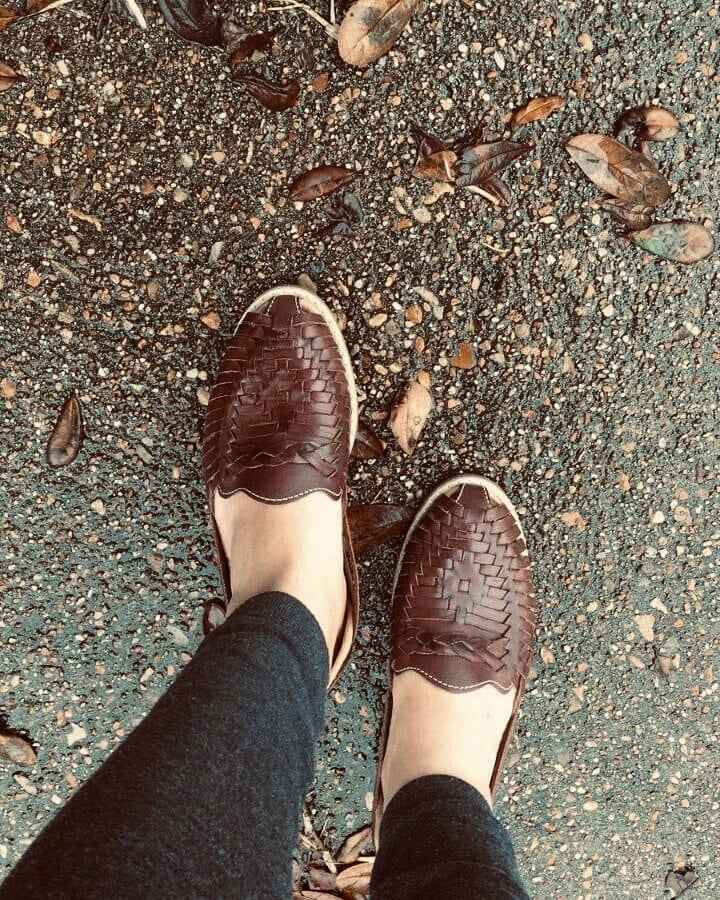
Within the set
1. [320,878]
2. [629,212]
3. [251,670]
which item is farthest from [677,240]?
[320,878]

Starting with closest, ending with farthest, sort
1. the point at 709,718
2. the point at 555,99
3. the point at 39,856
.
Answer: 1. the point at 39,856
2. the point at 555,99
3. the point at 709,718

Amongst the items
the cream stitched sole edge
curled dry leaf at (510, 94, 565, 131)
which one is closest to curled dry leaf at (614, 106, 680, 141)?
curled dry leaf at (510, 94, 565, 131)

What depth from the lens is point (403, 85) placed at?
1.43 meters

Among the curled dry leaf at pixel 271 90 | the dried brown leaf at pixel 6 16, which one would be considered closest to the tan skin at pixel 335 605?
the curled dry leaf at pixel 271 90

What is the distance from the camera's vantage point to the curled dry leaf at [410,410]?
1496 millimetres

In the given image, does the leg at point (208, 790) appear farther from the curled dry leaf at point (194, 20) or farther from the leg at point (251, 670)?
the curled dry leaf at point (194, 20)

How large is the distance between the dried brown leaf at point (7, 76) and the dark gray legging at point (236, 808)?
125 centimetres

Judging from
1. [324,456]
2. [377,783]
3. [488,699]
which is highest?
[324,456]

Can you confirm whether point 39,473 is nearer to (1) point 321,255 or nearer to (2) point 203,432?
(2) point 203,432

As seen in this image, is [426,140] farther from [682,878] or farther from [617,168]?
[682,878]

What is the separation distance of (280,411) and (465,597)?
24.5 inches

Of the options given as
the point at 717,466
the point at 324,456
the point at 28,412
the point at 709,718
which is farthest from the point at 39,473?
the point at 709,718

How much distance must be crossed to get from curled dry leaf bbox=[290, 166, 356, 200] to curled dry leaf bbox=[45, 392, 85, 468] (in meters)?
0.70

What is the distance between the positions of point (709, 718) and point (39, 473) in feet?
5.62
